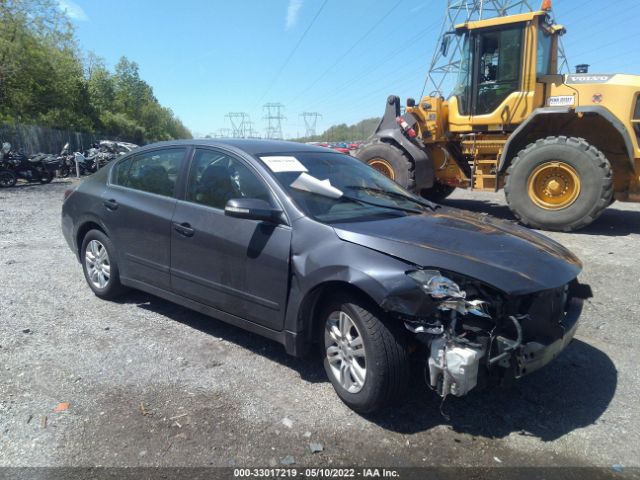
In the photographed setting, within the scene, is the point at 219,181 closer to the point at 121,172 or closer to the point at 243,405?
the point at 121,172

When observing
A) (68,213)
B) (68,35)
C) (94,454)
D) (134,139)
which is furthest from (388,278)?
(134,139)

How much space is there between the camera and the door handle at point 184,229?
3.84 meters

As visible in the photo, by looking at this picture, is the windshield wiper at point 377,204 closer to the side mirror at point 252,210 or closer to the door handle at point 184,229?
the side mirror at point 252,210

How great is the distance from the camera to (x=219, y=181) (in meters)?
3.89

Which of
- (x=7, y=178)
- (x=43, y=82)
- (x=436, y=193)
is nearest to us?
(x=436, y=193)

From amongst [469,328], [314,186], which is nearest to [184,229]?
[314,186]

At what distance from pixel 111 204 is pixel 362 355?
304 centimetres

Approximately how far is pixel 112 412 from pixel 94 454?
0.41 m

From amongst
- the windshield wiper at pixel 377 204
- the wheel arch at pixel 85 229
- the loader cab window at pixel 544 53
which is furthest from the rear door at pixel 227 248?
the loader cab window at pixel 544 53

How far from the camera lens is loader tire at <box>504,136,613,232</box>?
7.31 metres

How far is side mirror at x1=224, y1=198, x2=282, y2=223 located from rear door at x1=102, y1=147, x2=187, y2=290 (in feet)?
3.37

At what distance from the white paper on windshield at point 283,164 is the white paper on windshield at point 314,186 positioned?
0.13 metres

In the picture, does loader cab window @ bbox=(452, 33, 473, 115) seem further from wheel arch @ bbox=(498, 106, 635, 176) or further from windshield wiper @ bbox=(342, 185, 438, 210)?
windshield wiper @ bbox=(342, 185, 438, 210)

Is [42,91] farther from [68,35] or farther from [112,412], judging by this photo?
[112,412]
